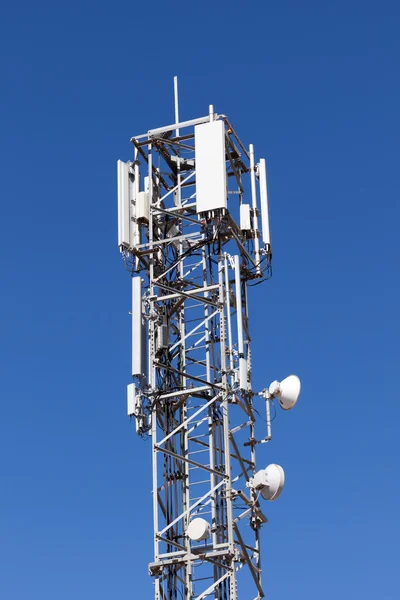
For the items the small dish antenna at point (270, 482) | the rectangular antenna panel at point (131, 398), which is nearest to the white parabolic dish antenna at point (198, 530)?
the small dish antenna at point (270, 482)

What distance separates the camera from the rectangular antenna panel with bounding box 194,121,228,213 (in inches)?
1736

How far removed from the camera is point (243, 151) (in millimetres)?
47125

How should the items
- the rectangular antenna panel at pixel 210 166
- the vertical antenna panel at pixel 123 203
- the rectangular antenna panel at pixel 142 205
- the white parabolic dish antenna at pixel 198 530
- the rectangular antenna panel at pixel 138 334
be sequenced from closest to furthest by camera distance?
the white parabolic dish antenna at pixel 198 530
the rectangular antenna panel at pixel 138 334
the rectangular antenna panel at pixel 210 166
the vertical antenna panel at pixel 123 203
the rectangular antenna panel at pixel 142 205

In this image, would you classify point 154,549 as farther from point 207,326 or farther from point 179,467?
point 207,326

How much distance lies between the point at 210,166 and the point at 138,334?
5.57 m

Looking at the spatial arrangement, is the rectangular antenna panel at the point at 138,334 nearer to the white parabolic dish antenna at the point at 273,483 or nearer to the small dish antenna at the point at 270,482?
the small dish antenna at the point at 270,482

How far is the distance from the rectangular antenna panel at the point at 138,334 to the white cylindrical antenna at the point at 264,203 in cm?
441

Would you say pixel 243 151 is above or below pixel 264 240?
above

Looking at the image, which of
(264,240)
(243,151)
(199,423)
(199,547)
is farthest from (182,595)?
(243,151)

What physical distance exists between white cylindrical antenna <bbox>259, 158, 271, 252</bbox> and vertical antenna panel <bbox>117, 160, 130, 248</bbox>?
14.0ft

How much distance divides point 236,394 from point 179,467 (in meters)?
2.98

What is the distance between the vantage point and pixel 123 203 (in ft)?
151

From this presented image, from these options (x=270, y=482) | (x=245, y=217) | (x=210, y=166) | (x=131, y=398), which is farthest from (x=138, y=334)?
(x=270, y=482)

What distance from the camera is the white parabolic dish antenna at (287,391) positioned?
4409 cm
